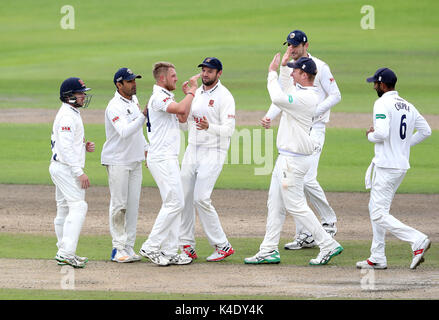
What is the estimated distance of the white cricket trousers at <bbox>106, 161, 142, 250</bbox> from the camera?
10.3 m

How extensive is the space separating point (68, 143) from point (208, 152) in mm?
1712

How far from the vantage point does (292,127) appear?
1006cm

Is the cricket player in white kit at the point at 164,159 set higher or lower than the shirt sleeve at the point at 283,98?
lower

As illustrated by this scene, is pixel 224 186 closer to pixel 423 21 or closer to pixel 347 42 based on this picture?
pixel 347 42

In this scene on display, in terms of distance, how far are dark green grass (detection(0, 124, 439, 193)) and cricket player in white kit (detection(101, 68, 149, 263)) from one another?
5777mm

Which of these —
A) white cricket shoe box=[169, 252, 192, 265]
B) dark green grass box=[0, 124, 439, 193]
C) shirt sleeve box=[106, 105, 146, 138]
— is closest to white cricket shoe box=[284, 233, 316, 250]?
white cricket shoe box=[169, 252, 192, 265]

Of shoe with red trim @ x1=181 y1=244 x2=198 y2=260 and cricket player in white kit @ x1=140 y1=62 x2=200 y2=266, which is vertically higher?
cricket player in white kit @ x1=140 y1=62 x2=200 y2=266

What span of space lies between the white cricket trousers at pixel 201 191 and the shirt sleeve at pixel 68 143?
1368mm

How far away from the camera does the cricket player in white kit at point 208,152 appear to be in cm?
1034

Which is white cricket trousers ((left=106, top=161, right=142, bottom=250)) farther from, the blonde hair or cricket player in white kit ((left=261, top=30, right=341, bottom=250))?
cricket player in white kit ((left=261, top=30, right=341, bottom=250))

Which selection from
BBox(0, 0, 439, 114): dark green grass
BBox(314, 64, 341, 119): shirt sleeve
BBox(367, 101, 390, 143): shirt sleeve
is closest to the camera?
BBox(367, 101, 390, 143): shirt sleeve

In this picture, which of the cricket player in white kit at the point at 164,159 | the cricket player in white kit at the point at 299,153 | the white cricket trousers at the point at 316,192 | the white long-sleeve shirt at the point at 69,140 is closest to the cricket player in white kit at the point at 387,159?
the cricket player in white kit at the point at 299,153

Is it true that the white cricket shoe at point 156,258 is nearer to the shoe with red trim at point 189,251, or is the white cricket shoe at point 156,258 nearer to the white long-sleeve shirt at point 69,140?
the shoe with red trim at point 189,251

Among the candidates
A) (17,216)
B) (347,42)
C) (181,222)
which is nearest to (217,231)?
(181,222)
